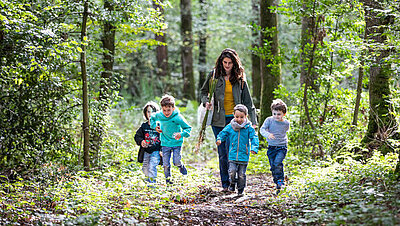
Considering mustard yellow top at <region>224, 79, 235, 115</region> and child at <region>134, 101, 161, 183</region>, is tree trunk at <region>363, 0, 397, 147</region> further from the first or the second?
child at <region>134, 101, 161, 183</region>

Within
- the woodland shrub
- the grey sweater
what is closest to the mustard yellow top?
the grey sweater

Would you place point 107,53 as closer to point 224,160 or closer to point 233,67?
point 233,67

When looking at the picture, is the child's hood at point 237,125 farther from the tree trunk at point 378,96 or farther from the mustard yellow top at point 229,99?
the tree trunk at point 378,96

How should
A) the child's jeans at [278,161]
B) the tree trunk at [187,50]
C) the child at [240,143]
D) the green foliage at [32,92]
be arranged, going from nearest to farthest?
the green foliage at [32,92] < the child at [240,143] < the child's jeans at [278,161] < the tree trunk at [187,50]

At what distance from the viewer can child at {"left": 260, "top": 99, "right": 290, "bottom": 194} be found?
7.54 m

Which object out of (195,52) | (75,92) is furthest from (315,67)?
(195,52)

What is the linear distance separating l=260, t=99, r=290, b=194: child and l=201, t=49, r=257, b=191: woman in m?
0.34

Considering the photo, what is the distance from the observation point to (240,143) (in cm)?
738

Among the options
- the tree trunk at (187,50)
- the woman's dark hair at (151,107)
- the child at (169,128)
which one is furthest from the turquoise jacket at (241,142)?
the tree trunk at (187,50)

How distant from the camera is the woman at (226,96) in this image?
7.84m

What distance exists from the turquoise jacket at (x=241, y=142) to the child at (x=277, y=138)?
10.3 inches

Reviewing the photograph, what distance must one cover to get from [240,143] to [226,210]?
1.53 metres

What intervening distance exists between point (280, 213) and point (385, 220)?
83.5 inches

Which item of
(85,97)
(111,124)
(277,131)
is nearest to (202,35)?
(111,124)
